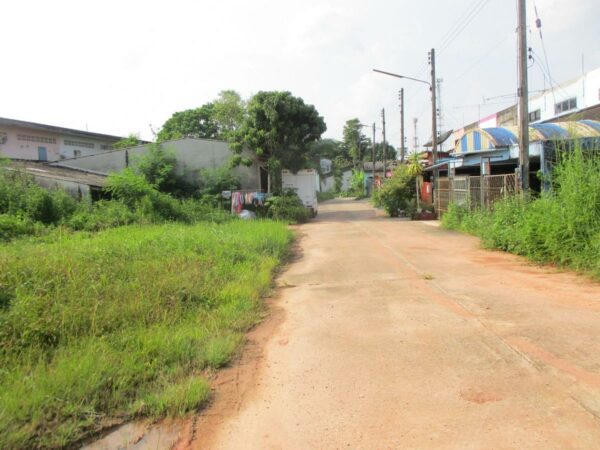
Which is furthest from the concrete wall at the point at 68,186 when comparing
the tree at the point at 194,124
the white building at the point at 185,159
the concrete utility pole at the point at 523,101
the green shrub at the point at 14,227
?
the tree at the point at 194,124

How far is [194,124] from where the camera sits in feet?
153

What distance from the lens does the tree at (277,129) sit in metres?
24.3

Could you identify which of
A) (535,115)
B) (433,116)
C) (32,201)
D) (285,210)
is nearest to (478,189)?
(433,116)

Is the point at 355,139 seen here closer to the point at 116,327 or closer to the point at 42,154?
the point at 42,154

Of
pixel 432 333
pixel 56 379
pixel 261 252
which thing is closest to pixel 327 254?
pixel 261 252

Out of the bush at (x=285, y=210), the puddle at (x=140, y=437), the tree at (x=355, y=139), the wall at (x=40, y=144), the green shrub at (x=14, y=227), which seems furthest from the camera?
the tree at (x=355, y=139)

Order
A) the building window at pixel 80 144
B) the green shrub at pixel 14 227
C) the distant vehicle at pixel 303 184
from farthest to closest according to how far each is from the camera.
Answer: the building window at pixel 80 144 < the distant vehicle at pixel 303 184 < the green shrub at pixel 14 227

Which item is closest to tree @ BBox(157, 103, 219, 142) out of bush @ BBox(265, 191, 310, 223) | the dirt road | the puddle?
bush @ BBox(265, 191, 310, 223)

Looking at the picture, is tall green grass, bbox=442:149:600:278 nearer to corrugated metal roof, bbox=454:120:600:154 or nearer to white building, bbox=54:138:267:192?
corrugated metal roof, bbox=454:120:600:154

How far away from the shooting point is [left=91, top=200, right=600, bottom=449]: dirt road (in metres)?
3.33

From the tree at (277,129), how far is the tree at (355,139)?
1753 inches

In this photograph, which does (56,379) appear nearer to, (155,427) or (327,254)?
(155,427)

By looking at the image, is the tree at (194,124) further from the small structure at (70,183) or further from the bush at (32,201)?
the bush at (32,201)

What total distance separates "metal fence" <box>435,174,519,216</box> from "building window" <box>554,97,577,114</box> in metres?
9.51
